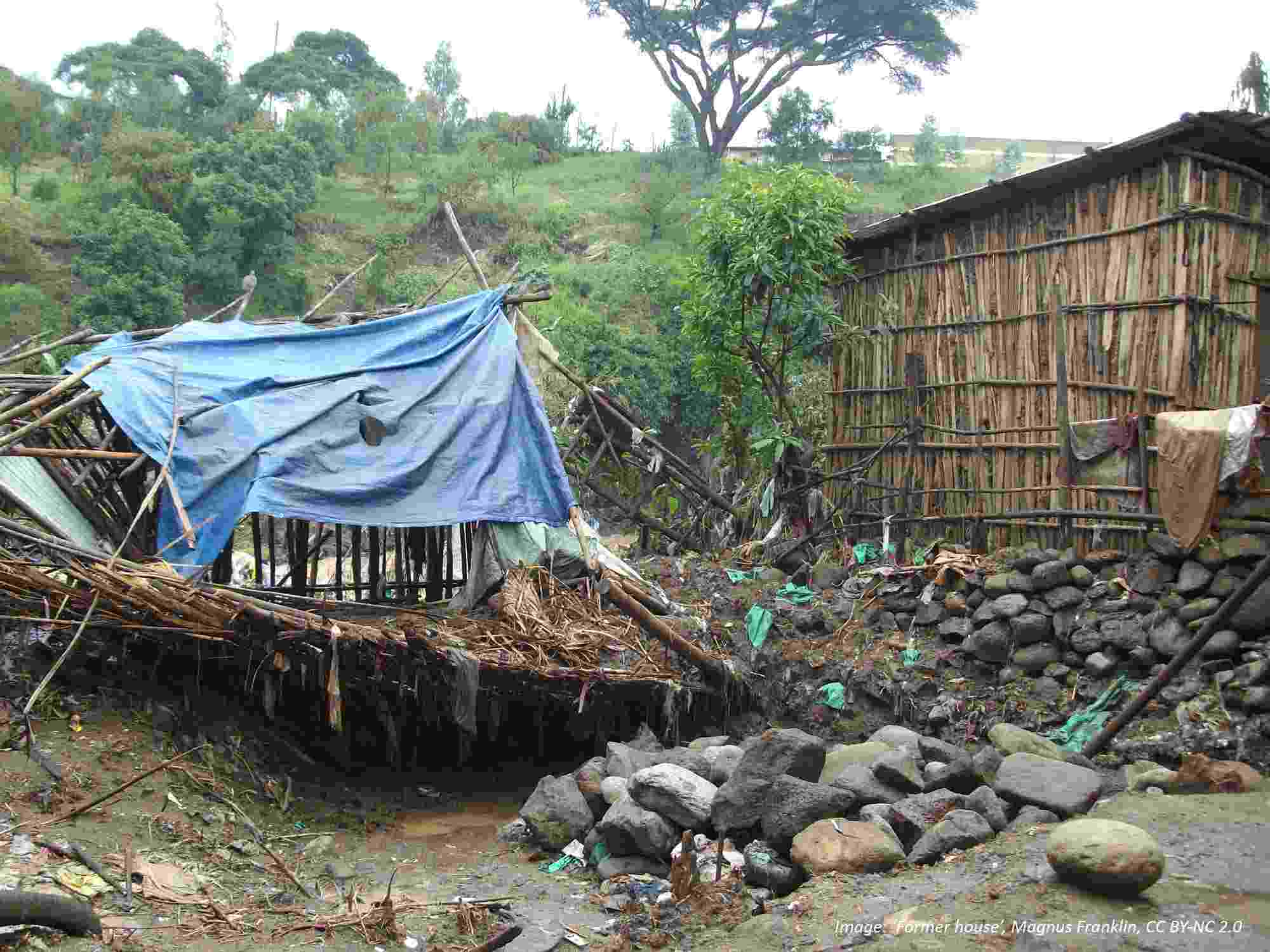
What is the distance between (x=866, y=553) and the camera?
1108 centimetres

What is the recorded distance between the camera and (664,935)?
5.44m

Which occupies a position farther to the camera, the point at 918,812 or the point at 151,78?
the point at 151,78

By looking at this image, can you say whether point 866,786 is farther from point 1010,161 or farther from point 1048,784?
point 1010,161

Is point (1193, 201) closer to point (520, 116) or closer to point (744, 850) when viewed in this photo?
point (744, 850)

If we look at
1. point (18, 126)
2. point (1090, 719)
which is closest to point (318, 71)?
point (18, 126)

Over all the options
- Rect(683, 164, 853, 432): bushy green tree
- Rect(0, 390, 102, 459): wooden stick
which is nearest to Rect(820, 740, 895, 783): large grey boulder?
Rect(0, 390, 102, 459): wooden stick

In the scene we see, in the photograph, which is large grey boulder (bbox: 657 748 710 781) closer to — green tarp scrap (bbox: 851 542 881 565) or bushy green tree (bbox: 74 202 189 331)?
green tarp scrap (bbox: 851 542 881 565)

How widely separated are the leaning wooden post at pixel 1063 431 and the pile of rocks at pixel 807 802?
7.94ft

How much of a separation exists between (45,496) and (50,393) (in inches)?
28.6

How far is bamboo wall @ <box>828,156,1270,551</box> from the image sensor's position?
8.45 metres

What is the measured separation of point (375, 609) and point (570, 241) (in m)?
23.8

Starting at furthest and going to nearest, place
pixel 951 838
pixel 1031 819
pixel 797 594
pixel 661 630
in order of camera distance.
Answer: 1. pixel 797 594
2. pixel 661 630
3. pixel 1031 819
4. pixel 951 838

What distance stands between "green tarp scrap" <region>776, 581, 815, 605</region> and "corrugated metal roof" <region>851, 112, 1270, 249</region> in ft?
12.2

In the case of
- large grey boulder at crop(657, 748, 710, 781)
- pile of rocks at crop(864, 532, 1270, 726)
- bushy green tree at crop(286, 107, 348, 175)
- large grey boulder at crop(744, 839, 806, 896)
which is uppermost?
bushy green tree at crop(286, 107, 348, 175)
